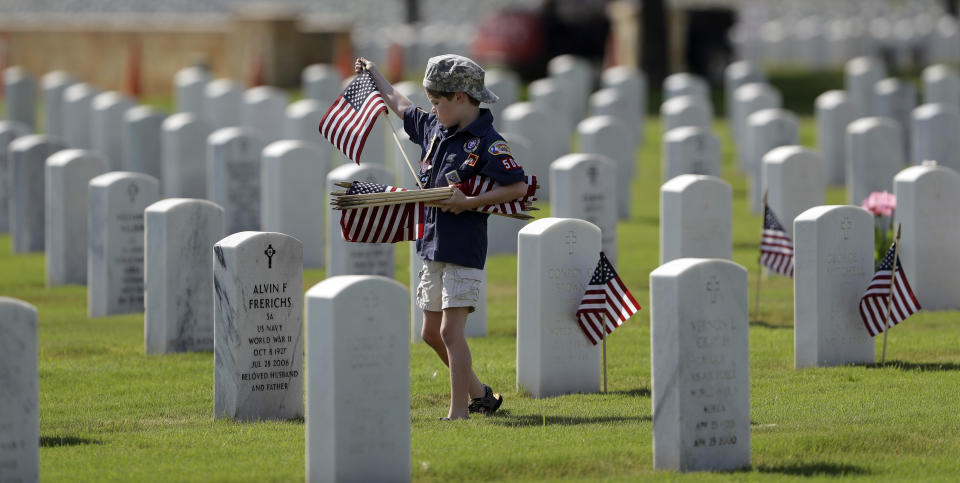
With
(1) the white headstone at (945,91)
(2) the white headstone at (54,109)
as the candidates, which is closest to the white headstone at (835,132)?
(1) the white headstone at (945,91)

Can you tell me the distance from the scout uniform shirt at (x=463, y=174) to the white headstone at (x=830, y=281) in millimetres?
2453

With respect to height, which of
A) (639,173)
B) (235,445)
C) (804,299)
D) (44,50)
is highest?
(44,50)

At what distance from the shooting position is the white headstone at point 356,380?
6.47 metres

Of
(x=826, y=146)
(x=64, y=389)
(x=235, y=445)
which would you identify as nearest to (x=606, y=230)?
(x=64, y=389)

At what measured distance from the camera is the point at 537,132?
1825cm

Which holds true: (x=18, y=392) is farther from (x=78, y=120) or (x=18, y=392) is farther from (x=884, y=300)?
(x=78, y=120)

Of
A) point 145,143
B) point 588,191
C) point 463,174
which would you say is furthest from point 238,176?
point 463,174

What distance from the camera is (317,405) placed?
6.57m

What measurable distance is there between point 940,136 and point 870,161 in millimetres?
1760

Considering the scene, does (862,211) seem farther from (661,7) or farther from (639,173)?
(661,7)

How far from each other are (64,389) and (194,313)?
1.24 m

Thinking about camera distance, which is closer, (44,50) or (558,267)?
(558,267)

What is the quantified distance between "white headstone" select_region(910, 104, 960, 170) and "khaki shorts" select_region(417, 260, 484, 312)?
418 inches

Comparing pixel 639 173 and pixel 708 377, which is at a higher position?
pixel 639 173
